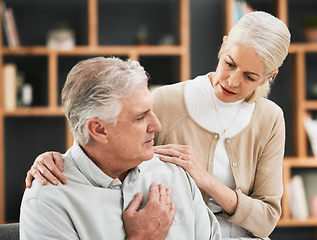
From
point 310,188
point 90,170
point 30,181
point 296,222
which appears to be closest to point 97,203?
point 90,170

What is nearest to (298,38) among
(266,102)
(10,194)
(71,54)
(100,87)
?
(71,54)

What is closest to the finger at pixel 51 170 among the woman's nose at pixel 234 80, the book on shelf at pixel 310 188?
the woman's nose at pixel 234 80

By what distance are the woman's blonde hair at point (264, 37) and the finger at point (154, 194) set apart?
0.59 m

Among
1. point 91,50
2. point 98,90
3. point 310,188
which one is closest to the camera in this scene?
point 98,90

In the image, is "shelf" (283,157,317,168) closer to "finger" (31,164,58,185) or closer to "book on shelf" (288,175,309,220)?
"book on shelf" (288,175,309,220)

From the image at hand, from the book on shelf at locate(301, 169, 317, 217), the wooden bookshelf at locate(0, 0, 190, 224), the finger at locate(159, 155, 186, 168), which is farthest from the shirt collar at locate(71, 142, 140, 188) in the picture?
the book on shelf at locate(301, 169, 317, 217)

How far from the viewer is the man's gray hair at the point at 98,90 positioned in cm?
145

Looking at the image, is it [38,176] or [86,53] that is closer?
[38,176]

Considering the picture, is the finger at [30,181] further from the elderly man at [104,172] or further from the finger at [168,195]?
the finger at [168,195]

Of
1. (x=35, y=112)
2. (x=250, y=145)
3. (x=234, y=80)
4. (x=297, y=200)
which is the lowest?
(x=297, y=200)

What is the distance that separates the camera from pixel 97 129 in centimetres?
149

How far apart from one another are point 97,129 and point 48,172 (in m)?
0.19

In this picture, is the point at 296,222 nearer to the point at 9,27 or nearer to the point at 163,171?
the point at 163,171

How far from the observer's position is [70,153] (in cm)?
155
